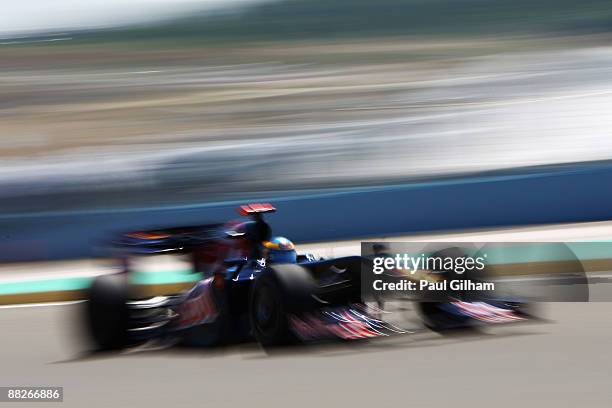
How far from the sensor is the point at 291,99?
821 inches

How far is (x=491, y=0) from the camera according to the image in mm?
26016

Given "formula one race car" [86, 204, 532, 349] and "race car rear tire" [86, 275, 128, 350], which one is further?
"race car rear tire" [86, 275, 128, 350]

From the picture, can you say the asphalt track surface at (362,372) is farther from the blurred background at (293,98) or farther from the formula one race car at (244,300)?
the blurred background at (293,98)

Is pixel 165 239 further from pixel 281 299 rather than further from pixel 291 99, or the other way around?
pixel 291 99

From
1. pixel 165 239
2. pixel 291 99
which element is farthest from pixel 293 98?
pixel 165 239

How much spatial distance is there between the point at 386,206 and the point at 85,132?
315 inches

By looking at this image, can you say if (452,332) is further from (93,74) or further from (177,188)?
(93,74)

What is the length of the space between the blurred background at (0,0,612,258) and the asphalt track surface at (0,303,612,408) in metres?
7.51

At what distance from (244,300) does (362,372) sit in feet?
3.95

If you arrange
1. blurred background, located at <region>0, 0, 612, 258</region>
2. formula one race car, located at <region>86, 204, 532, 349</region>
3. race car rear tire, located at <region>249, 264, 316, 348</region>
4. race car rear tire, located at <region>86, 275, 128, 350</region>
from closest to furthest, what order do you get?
1. race car rear tire, located at <region>249, 264, 316, 348</region>
2. formula one race car, located at <region>86, 204, 532, 349</region>
3. race car rear tire, located at <region>86, 275, 128, 350</region>
4. blurred background, located at <region>0, 0, 612, 258</region>

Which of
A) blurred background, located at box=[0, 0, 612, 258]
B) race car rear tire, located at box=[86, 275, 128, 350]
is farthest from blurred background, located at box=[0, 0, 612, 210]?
race car rear tire, located at box=[86, 275, 128, 350]

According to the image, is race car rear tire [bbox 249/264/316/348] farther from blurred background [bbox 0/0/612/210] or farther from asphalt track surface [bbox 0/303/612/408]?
blurred background [bbox 0/0/612/210]

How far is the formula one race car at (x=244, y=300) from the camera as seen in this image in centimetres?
597

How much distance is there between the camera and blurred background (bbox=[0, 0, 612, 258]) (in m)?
16.5
